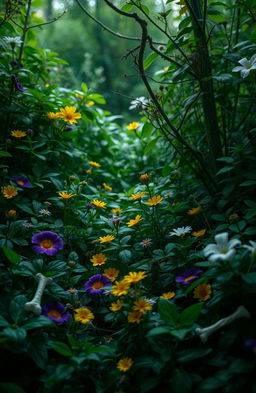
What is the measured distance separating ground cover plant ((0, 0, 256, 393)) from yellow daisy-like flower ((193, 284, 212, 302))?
A: 2 cm

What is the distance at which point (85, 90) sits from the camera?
1.89 metres

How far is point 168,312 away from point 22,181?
78 centimetres

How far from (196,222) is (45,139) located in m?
0.74

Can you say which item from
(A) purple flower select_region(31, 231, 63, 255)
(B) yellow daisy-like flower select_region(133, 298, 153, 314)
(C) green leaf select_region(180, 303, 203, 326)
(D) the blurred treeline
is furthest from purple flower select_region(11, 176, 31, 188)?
(D) the blurred treeline

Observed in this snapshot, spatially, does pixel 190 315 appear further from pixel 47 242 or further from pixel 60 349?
pixel 47 242

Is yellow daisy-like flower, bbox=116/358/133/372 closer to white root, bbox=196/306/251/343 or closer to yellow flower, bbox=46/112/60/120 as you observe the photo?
white root, bbox=196/306/251/343

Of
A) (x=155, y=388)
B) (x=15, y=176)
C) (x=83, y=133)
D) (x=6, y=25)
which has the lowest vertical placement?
(x=155, y=388)

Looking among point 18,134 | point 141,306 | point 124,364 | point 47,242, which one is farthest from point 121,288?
point 18,134

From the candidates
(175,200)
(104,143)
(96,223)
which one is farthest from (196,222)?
(104,143)

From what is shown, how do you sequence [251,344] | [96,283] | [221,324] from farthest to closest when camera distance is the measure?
[96,283], [221,324], [251,344]

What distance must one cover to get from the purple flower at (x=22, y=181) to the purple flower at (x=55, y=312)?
1.67 feet

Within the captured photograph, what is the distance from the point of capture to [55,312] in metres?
1.01

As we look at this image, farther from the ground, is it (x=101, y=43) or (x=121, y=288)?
(x=101, y=43)

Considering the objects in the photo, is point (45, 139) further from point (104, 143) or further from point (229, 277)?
point (229, 277)
